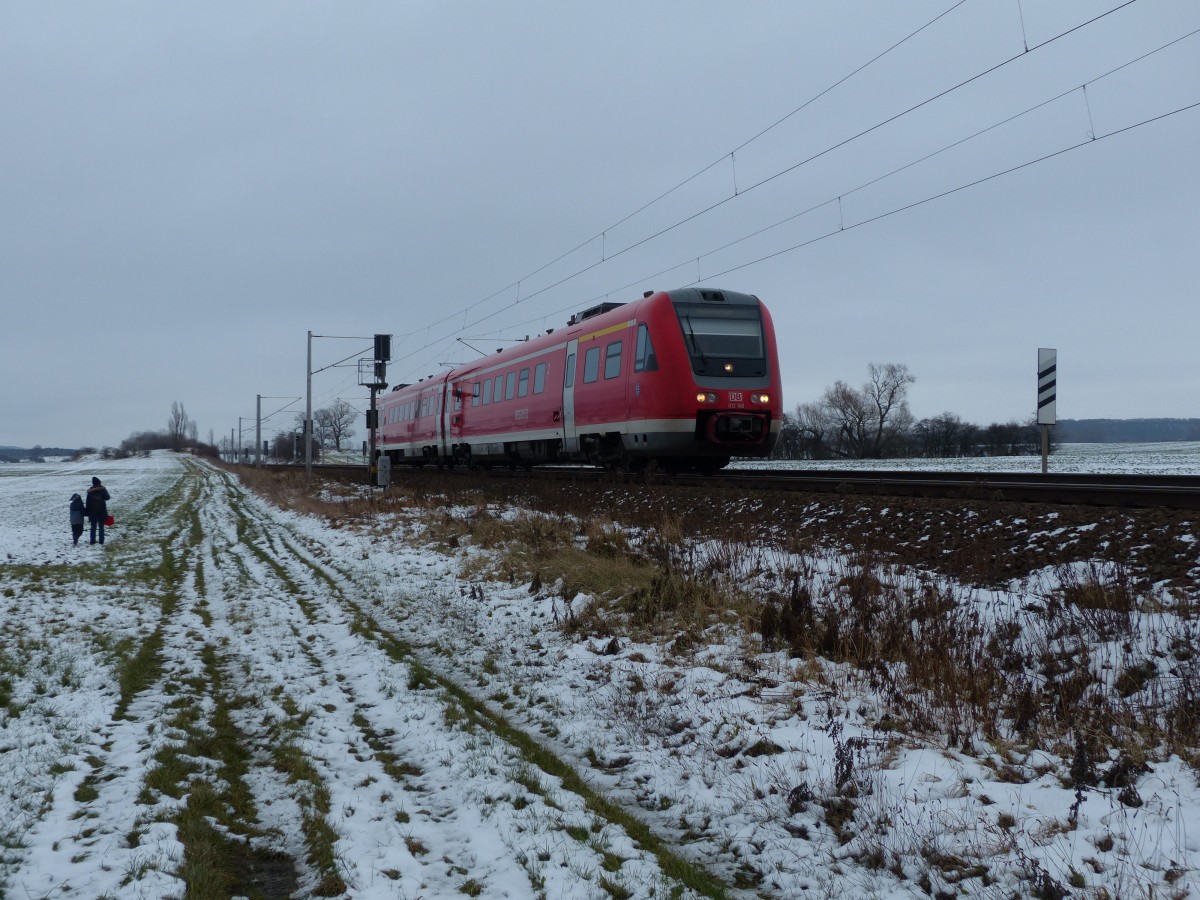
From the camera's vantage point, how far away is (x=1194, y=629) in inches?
219

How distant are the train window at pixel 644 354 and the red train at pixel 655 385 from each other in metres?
0.02

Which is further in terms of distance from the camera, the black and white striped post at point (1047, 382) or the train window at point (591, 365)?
the train window at point (591, 365)

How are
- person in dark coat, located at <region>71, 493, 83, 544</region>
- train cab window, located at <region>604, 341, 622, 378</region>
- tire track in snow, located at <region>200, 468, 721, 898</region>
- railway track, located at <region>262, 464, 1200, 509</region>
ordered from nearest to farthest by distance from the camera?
1. tire track in snow, located at <region>200, 468, 721, 898</region>
2. railway track, located at <region>262, 464, 1200, 509</region>
3. train cab window, located at <region>604, 341, 622, 378</region>
4. person in dark coat, located at <region>71, 493, 83, 544</region>

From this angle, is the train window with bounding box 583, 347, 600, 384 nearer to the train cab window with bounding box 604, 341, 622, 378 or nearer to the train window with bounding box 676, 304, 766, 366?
the train cab window with bounding box 604, 341, 622, 378

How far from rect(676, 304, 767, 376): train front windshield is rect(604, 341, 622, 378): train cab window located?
72.6 inches

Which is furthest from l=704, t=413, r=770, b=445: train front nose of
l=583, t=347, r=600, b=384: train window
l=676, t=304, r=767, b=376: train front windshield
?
l=583, t=347, r=600, b=384: train window

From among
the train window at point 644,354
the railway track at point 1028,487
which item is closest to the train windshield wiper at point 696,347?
the train window at point 644,354

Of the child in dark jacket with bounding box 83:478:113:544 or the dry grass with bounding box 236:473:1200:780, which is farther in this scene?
the child in dark jacket with bounding box 83:478:113:544

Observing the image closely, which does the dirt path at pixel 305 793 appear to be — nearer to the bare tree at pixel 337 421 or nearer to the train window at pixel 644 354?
the train window at pixel 644 354

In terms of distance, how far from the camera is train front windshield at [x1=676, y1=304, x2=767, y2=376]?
16.1 metres

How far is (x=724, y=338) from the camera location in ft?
53.9

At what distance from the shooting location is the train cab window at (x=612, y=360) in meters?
17.5

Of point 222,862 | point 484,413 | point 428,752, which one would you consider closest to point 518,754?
point 428,752

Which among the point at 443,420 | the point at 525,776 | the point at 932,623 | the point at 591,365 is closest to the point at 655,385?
the point at 591,365
